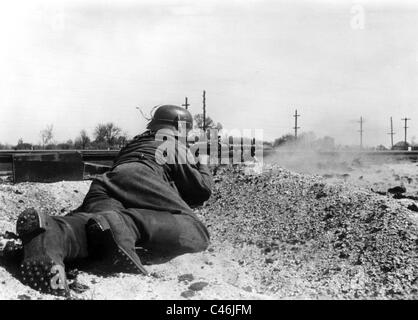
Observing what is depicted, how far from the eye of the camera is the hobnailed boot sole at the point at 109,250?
3.51 metres

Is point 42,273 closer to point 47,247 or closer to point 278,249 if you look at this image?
point 47,247

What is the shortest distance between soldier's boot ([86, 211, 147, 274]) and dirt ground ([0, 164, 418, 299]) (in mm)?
82

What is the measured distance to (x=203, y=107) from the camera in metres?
32.2

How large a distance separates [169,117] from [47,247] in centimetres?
192

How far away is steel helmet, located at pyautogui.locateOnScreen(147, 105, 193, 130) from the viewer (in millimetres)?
4840

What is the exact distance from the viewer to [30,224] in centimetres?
330

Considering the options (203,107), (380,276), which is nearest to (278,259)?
(380,276)

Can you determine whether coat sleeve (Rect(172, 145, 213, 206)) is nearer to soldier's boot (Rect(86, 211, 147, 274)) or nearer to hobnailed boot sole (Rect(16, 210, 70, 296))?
soldier's boot (Rect(86, 211, 147, 274))

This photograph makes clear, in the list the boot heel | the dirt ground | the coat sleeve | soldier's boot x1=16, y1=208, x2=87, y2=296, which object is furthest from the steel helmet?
the boot heel

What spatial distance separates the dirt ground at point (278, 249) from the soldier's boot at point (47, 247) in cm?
9

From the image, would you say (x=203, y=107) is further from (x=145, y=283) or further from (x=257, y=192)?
(x=145, y=283)

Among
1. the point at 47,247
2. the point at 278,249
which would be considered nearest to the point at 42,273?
the point at 47,247
